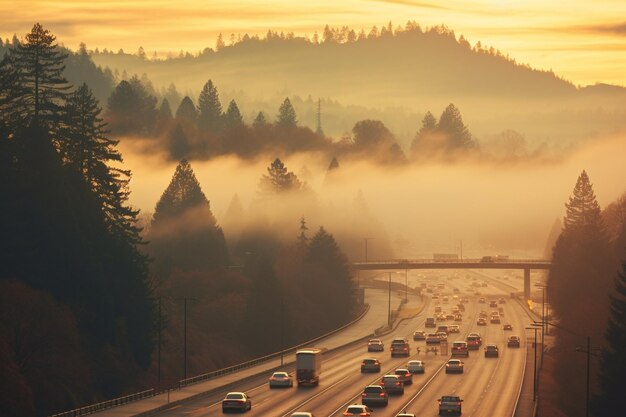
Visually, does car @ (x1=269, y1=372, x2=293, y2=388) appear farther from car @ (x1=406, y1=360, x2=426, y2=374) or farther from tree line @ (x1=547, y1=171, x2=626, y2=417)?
tree line @ (x1=547, y1=171, x2=626, y2=417)

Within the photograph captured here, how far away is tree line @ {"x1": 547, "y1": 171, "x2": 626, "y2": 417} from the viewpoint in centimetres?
10644

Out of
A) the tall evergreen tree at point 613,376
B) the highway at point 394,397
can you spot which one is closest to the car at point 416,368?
the highway at point 394,397

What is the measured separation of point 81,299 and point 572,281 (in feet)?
299

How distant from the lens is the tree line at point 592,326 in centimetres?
10644

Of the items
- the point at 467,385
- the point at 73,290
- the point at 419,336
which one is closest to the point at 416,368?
the point at 467,385

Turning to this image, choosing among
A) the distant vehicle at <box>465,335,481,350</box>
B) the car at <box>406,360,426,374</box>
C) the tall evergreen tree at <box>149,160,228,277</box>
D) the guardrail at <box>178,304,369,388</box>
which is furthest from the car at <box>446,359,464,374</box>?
the tall evergreen tree at <box>149,160,228,277</box>

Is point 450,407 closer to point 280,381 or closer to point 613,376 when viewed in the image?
point 280,381

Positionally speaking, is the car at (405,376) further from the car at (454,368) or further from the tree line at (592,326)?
the tree line at (592,326)

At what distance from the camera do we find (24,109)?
5133 inches

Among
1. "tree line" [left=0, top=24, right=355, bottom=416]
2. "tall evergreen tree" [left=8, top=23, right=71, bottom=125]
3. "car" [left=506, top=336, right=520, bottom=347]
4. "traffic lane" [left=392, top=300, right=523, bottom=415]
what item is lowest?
"traffic lane" [left=392, top=300, right=523, bottom=415]

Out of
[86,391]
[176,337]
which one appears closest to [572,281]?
[176,337]

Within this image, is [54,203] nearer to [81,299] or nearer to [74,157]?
[81,299]

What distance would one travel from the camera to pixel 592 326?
14950 cm

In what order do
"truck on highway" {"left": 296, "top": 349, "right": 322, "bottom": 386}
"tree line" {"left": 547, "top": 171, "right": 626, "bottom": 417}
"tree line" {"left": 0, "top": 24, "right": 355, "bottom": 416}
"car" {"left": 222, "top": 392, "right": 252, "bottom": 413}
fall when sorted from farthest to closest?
"tree line" {"left": 547, "top": 171, "right": 626, "bottom": 417}
"truck on highway" {"left": 296, "top": 349, "right": 322, "bottom": 386}
"tree line" {"left": 0, "top": 24, "right": 355, "bottom": 416}
"car" {"left": 222, "top": 392, "right": 252, "bottom": 413}
